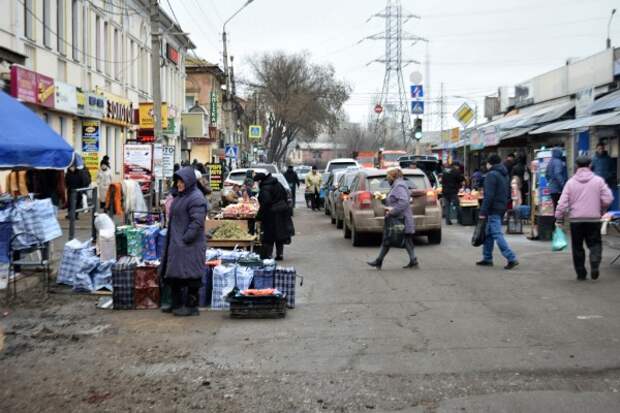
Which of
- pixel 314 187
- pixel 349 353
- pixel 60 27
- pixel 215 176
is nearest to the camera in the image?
pixel 349 353

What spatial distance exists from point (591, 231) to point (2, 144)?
8.18 metres

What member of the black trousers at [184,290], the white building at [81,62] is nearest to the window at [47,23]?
the white building at [81,62]

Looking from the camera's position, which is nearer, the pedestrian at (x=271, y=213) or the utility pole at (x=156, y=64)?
the pedestrian at (x=271, y=213)

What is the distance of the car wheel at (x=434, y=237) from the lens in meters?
16.7

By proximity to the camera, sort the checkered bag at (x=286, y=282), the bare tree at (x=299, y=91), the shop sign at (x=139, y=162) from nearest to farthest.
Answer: the checkered bag at (x=286, y=282) < the shop sign at (x=139, y=162) < the bare tree at (x=299, y=91)

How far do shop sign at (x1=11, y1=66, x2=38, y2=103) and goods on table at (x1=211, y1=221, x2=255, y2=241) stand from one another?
922 cm

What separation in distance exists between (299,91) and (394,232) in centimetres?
5607

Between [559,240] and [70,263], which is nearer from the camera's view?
[70,263]

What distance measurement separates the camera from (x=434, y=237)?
1681 centimetres

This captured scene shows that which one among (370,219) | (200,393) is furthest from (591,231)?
(200,393)

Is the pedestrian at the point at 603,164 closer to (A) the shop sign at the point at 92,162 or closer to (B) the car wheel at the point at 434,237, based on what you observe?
(B) the car wheel at the point at 434,237

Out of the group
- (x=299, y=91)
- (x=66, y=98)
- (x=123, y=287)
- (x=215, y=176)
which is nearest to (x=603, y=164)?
(x=123, y=287)

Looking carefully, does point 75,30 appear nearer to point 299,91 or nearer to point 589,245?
point 589,245

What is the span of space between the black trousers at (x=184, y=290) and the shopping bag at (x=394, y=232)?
14.5 feet
